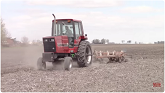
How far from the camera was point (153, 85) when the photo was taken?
287 inches

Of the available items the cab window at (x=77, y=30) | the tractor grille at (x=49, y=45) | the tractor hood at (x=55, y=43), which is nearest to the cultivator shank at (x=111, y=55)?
the cab window at (x=77, y=30)

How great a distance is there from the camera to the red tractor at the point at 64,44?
11227 millimetres

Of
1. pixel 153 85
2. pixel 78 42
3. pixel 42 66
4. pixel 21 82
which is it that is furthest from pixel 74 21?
pixel 153 85

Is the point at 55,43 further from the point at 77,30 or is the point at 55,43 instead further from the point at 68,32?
the point at 77,30

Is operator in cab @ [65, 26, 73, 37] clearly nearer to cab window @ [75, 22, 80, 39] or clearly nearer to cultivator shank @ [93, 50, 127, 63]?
cab window @ [75, 22, 80, 39]

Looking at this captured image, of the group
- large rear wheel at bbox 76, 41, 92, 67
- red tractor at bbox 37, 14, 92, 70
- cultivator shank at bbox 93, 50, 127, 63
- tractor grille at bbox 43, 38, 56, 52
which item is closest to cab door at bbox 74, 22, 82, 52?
red tractor at bbox 37, 14, 92, 70

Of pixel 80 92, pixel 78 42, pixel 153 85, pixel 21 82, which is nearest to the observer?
pixel 80 92

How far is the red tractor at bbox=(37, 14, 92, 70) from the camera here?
1123 centimetres

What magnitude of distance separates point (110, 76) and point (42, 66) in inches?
161

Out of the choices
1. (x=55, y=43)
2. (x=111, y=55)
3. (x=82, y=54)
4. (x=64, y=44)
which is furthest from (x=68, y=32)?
(x=111, y=55)

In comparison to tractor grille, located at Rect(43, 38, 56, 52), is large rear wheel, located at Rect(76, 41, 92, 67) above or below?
below

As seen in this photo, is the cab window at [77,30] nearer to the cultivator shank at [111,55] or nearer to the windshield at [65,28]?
the windshield at [65,28]

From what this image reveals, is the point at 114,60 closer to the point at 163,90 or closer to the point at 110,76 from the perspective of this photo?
the point at 110,76

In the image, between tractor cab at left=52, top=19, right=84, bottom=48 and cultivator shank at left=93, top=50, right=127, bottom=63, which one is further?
cultivator shank at left=93, top=50, right=127, bottom=63
